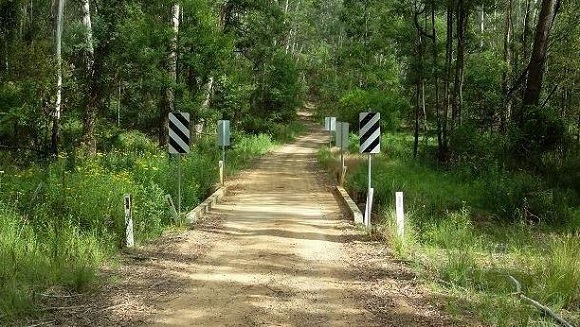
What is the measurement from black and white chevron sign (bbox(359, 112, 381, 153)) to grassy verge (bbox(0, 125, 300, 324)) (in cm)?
424

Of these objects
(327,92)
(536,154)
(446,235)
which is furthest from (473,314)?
(327,92)

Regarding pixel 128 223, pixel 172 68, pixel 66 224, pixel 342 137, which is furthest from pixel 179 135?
pixel 172 68

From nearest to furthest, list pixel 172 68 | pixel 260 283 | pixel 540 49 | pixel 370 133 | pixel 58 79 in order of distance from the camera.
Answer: pixel 260 283, pixel 370 133, pixel 540 49, pixel 58 79, pixel 172 68

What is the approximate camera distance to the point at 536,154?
15828mm

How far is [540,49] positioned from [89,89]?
52.4ft

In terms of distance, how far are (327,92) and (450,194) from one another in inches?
1748

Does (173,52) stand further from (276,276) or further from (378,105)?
(378,105)

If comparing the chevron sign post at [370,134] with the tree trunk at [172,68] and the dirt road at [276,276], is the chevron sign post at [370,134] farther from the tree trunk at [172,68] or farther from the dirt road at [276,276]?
the tree trunk at [172,68]

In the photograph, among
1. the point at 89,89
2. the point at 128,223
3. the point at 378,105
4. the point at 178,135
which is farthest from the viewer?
the point at 378,105

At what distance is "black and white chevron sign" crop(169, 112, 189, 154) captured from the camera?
37.2 feet

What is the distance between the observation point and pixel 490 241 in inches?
388

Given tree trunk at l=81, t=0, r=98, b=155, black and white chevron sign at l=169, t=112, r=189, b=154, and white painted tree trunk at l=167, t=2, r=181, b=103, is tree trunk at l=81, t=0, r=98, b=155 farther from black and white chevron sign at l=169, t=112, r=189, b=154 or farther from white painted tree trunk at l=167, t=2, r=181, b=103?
black and white chevron sign at l=169, t=112, r=189, b=154

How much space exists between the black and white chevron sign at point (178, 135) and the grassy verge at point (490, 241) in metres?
4.47

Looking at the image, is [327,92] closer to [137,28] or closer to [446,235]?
[137,28]
